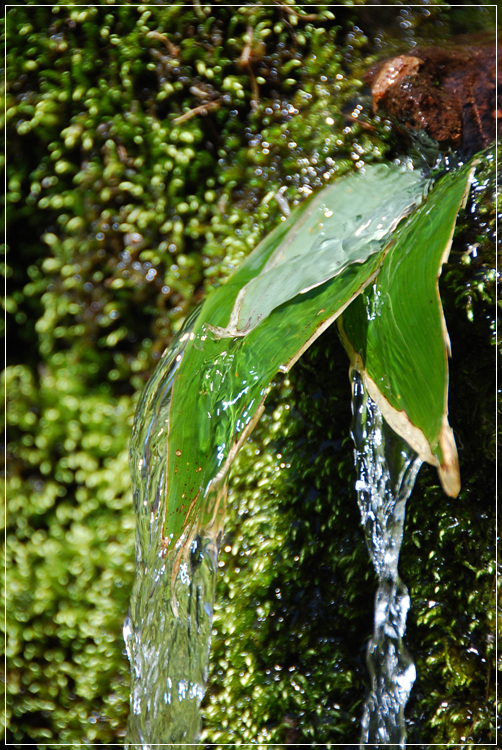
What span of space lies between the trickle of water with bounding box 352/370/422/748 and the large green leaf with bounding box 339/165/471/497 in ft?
0.45

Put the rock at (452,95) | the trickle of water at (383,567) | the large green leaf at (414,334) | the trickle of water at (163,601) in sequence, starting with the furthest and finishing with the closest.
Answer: the rock at (452,95)
the trickle of water at (383,567)
the trickle of water at (163,601)
the large green leaf at (414,334)

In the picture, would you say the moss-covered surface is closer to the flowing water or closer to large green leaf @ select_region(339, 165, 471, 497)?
the flowing water

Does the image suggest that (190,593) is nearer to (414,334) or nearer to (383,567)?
(383,567)

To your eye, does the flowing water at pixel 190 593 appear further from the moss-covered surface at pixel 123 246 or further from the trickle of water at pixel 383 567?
the moss-covered surface at pixel 123 246

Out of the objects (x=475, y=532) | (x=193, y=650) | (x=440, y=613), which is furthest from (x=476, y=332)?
(x=193, y=650)

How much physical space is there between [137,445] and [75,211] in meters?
0.63

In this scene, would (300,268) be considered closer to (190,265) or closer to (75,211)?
(190,265)

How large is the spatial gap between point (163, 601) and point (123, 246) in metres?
0.80

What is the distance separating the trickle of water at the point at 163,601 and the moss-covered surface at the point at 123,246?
10.0 inches

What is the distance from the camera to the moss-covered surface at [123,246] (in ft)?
4.27

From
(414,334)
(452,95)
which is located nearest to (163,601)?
(414,334)

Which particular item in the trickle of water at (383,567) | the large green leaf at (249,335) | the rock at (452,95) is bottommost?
the trickle of water at (383,567)

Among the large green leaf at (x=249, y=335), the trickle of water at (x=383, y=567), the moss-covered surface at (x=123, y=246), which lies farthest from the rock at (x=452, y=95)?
the trickle of water at (x=383, y=567)

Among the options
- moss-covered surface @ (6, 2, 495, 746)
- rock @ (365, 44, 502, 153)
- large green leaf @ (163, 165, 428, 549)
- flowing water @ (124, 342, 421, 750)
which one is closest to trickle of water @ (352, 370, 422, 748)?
flowing water @ (124, 342, 421, 750)
